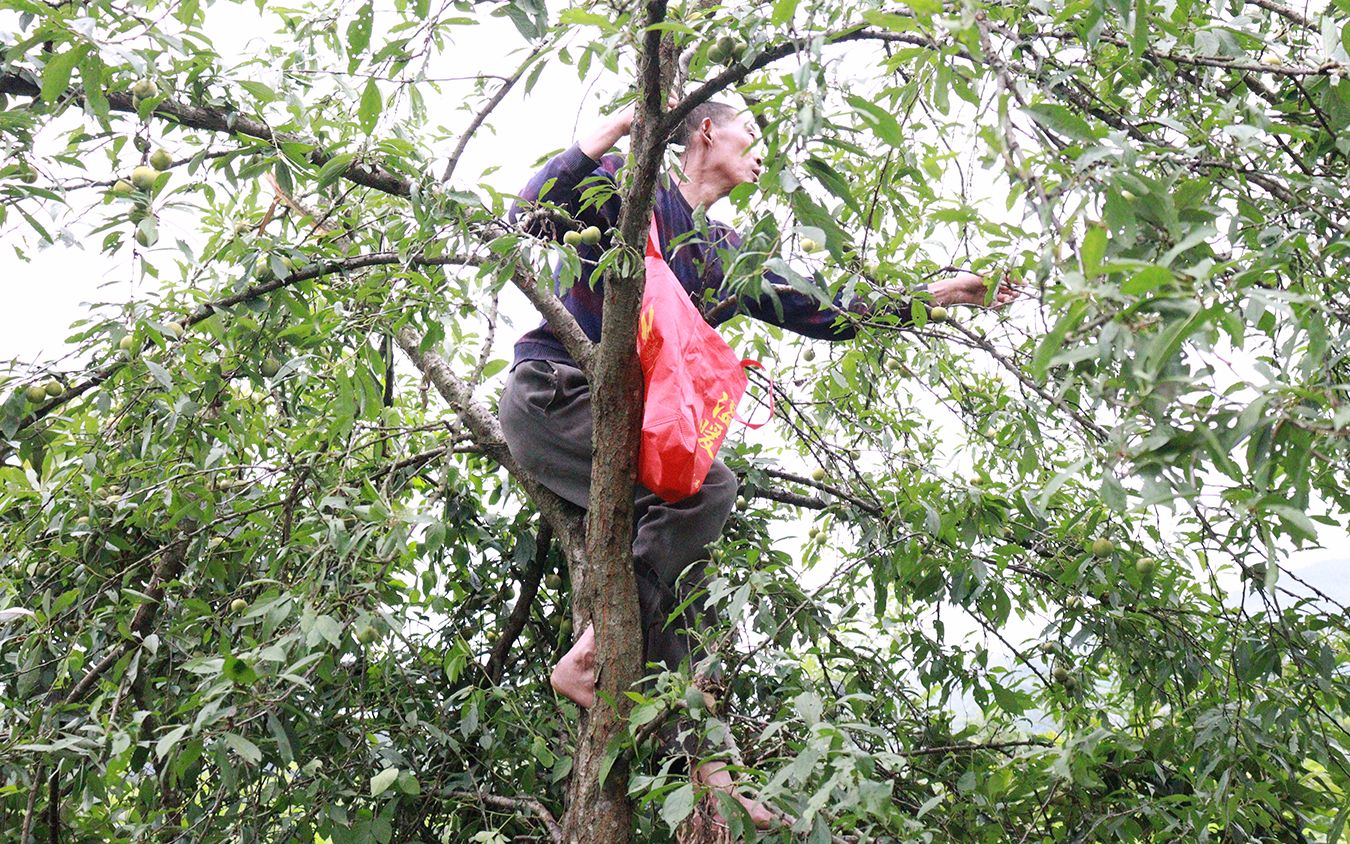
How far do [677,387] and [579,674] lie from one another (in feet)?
1.83

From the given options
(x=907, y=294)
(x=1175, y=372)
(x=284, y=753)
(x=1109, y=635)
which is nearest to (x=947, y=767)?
(x=1109, y=635)

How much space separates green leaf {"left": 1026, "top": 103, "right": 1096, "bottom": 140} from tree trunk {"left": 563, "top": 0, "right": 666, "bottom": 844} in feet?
2.65

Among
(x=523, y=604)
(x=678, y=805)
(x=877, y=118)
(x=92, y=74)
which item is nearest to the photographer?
(x=877, y=118)

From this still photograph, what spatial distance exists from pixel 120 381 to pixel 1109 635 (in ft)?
6.54

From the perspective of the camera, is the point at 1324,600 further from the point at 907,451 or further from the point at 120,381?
the point at 120,381

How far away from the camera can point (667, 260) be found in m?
2.44

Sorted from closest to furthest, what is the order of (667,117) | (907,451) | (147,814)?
(667,117)
(147,814)
(907,451)

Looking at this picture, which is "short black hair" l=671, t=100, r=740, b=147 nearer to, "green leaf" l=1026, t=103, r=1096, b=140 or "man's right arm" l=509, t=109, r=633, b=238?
"man's right arm" l=509, t=109, r=633, b=238

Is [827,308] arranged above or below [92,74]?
above

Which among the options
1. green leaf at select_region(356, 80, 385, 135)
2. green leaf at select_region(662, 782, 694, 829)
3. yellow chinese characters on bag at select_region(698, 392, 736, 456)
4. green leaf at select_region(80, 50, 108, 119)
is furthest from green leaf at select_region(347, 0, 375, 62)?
green leaf at select_region(662, 782, 694, 829)

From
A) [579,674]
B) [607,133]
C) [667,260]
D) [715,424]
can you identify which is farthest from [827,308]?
[579,674]

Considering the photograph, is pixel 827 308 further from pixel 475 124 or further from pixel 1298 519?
pixel 1298 519

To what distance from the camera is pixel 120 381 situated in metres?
2.37

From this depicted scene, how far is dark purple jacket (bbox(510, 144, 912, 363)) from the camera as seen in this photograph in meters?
2.18
